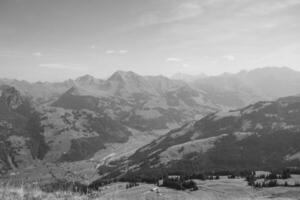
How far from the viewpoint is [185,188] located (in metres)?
38.0

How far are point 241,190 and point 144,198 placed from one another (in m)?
13.5

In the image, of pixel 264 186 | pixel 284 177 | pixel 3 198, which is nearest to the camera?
pixel 3 198

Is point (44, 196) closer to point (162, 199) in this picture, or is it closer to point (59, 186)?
point (59, 186)

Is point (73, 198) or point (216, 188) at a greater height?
point (73, 198)

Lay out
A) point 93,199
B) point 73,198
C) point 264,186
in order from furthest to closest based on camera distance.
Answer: point 264,186 < point 93,199 < point 73,198

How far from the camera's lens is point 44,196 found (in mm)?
19109

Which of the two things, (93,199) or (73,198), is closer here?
(73,198)

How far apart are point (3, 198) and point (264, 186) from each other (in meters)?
29.4

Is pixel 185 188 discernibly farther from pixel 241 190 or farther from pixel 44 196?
pixel 44 196

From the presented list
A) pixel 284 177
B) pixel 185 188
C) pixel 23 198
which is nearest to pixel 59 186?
pixel 23 198

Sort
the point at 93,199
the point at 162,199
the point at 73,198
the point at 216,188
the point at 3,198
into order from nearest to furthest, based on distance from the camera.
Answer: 1. the point at 3,198
2. the point at 73,198
3. the point at 93,199
4. the point at 162,199
5. the point at 216,188

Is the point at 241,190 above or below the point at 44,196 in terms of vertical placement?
below

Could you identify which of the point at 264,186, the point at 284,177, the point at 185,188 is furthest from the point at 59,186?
the point at 284,177

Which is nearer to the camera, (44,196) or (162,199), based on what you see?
(44,196)
